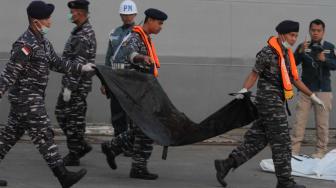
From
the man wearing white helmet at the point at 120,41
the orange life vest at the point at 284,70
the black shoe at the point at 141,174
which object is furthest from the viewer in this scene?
the man wearing white helmet at the point at 120,41

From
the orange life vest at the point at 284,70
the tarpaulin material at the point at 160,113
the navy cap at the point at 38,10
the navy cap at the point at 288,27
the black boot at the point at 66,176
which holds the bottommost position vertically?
the black boot at the point at 66,176

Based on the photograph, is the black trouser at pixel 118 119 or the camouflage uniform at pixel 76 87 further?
the black trouser at pixel 118 119

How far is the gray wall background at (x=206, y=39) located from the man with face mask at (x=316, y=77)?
8.49 ft

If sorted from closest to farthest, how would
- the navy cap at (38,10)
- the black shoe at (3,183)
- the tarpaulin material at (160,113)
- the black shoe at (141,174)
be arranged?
the navy cap at (38,10) → the black shoe at (3,183) → the tarpaulin material at (160,113) → the black shoe at (141,174)

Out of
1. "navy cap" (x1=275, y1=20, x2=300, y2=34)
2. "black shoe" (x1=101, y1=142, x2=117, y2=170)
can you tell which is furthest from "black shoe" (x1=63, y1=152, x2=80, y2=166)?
"navy cap" (x1=275, y1=20, x2=300, y2=34)

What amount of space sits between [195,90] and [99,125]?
1643 mm

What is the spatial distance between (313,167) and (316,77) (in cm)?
145

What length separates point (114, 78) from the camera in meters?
7.82

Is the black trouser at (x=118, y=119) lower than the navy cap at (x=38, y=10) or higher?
lower

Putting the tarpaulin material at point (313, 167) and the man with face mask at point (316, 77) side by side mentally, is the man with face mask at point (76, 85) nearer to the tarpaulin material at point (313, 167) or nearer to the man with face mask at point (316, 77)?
the tarpaulin material at point (313, 167)

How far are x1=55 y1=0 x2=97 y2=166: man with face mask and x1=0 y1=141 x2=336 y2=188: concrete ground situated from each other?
1.17ft

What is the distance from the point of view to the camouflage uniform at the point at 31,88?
7027 millimetres

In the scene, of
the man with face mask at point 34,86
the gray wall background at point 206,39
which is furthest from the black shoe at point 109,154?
the gray wall background at point 206,39

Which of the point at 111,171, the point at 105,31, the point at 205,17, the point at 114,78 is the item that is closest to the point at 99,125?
the point at 105,31
